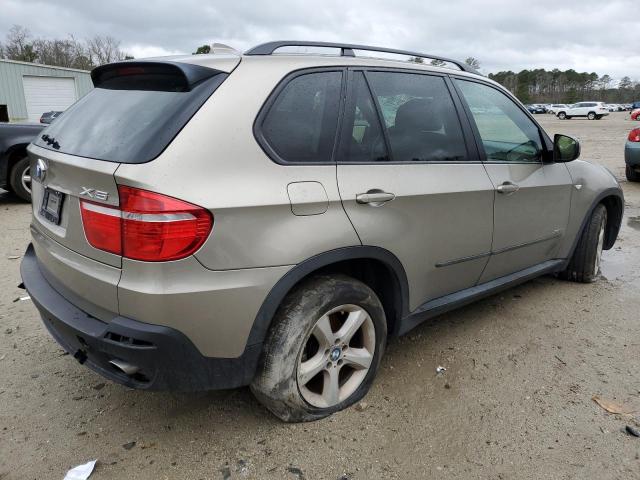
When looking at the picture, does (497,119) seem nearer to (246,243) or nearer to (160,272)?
(246,243)

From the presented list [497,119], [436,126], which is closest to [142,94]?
[436,126]

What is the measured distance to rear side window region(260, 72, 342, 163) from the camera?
2211 mm

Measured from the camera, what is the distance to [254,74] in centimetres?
222

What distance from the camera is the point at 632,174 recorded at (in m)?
9.95

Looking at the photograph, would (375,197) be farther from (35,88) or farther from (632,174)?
(35,88)

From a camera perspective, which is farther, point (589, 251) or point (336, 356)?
point (589, 251)

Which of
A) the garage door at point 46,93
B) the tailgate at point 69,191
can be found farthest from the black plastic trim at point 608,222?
the garage door at point 46,93

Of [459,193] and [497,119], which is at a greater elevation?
[497,119]

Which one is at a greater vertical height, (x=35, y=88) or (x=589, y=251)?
(x=35, y=88)

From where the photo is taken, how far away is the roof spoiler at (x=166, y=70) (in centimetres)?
212

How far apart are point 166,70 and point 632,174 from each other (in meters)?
10.3

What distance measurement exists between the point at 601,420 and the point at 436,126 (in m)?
1.75

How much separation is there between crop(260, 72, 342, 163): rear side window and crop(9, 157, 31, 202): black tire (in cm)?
649

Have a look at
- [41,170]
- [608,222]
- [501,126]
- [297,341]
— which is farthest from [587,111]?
[41,170]
